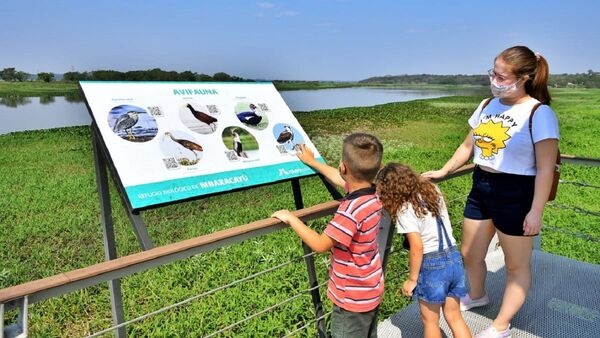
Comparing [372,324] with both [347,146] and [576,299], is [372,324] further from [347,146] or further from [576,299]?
[576,299]

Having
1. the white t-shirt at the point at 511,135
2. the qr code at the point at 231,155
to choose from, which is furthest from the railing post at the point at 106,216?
the white t-shirt at the point at 511,135

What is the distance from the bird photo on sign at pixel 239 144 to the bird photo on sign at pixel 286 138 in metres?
0.15

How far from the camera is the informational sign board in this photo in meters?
2.08

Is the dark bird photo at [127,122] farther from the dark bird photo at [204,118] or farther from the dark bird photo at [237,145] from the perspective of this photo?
the dark bird photo at [237,145]

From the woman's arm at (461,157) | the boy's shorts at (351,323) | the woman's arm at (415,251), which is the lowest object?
the boy's shorts at (351,323)

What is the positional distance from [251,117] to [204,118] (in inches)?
11.3

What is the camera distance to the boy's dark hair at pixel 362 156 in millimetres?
1835

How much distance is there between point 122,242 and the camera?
533 cm

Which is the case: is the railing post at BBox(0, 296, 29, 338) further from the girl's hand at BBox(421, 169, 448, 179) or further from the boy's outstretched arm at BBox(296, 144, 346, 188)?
the girl's hand at BBox(421, 169, 448, 179)

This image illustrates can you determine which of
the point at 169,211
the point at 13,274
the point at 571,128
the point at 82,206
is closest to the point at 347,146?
the point at 13,274

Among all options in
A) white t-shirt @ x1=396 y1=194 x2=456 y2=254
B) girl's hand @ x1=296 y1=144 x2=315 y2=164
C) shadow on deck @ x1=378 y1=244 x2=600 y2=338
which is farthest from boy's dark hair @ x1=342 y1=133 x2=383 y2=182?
shadow on deck @ x1=378 y1=244 x2=600 y2=338

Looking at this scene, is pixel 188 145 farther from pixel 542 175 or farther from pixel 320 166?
pixel 542 175

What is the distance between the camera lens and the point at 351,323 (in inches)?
76.4

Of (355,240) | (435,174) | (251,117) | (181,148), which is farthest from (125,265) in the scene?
(435,174)
